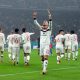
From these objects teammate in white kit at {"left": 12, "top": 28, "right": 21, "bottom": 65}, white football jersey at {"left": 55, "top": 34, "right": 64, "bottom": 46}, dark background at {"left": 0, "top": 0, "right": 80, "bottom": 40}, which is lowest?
teammate in white kit at {"left": 12, "top": 28, "right": 21, "bottom": 65}

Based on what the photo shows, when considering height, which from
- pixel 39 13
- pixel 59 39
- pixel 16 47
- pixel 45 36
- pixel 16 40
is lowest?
pixel 16 47

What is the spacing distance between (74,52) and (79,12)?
176ft

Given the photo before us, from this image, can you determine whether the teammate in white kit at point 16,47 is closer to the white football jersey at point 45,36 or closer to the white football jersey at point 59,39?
the white football jersey at point 59,39

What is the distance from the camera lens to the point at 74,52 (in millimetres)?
27906

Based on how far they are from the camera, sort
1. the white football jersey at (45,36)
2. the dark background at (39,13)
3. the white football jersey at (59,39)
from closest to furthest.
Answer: the white football jersey at (45,36)
the white football jersey at (59,39)
the dark background at (39,13)

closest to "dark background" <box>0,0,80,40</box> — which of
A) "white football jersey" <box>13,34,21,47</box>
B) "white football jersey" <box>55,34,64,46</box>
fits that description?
Answer: "white football jersey" <box>55,34,64,46</box>

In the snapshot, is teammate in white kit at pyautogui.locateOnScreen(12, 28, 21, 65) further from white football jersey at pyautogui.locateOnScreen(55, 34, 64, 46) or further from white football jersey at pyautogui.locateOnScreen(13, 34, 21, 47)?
white football jersey at pyautogui.locateOnScreen(55, 34, 64, 46)

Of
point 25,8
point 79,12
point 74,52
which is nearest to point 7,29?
point 25,8

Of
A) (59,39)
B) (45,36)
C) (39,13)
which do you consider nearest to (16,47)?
(59,39)

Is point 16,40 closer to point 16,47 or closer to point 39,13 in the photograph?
point 16,47

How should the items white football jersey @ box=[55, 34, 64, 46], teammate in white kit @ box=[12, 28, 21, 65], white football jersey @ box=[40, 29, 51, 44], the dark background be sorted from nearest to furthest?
white football jersey @ box=[40, 29, 51, 44], teammate in white kit @ box=[12, 28, 21, 65], white football jersey @ box=[55, 34, 64, 46], the dark background

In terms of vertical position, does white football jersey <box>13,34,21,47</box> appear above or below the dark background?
below

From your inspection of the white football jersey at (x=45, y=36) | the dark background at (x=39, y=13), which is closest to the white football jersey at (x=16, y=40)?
the white football jersey at (x=45, y=36)

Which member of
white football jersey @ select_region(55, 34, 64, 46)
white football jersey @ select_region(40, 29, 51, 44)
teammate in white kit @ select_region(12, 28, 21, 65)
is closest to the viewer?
white football jersey @ select_region(40, 29, 51, 44)
